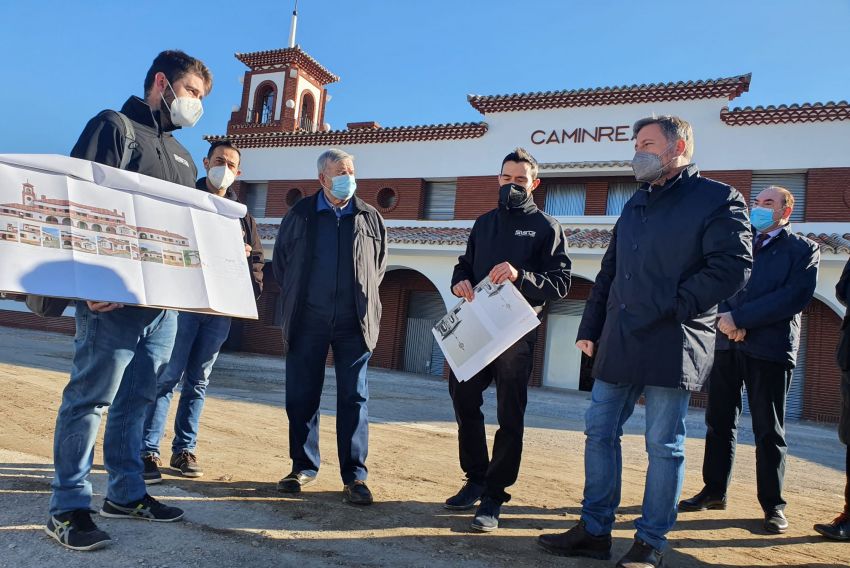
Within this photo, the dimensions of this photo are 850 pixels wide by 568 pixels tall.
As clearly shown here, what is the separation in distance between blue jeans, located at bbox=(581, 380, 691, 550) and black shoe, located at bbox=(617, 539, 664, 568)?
0.09 feet

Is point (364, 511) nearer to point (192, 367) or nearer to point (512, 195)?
point (192, 367)

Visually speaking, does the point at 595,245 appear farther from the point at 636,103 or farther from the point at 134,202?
the point at 134,202

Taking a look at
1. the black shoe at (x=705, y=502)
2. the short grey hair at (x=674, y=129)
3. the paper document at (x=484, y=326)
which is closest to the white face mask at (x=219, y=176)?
the paper document at (x=484, y=326)

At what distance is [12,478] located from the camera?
3.01m

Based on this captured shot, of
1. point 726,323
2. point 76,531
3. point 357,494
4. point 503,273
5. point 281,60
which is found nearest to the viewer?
point 76,531

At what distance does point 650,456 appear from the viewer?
8.64ft

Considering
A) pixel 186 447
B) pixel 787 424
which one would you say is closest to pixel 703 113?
pixel 787 424

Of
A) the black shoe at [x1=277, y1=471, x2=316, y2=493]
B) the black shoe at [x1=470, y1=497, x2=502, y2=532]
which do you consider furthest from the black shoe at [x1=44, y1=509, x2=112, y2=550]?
the black shoe at [x1=470, y1=497, x2=502, y2=532]

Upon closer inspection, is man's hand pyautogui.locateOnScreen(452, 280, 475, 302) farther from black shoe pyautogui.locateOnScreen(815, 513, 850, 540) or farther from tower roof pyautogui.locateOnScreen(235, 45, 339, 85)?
tower roof pyautogui.locateOnScreen(235, 45, 339, 85)

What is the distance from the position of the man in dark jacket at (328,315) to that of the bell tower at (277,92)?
1916 cm

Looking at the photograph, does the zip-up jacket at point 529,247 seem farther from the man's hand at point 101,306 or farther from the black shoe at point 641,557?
the man's hand at point 101,306

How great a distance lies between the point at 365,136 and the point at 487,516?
663 inches

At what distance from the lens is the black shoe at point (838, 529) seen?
317cm

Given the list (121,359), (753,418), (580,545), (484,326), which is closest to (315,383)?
(484,326)
